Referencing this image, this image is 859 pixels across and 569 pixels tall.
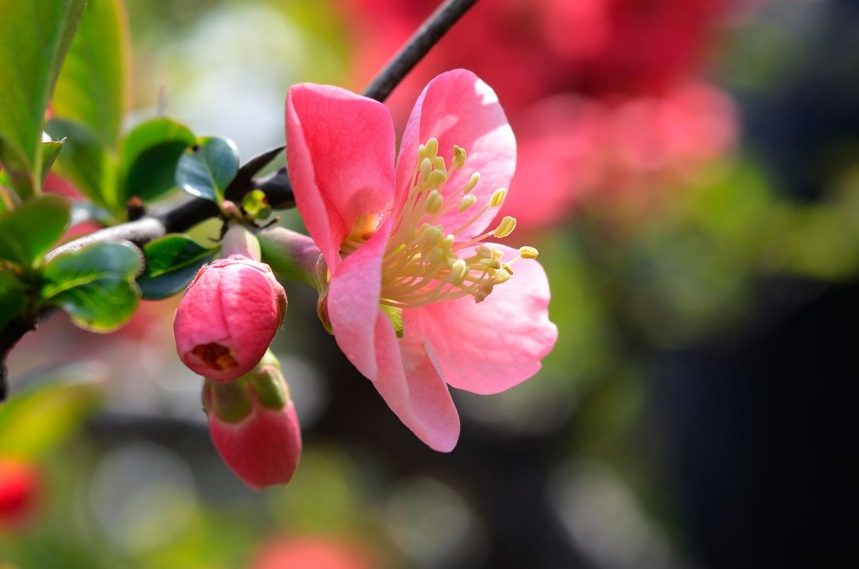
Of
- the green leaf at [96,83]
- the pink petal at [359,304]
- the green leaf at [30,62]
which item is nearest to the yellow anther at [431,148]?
the pink petal at [359,304]

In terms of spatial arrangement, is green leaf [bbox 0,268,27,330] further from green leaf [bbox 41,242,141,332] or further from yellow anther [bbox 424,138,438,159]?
yellow anther [bbox 424,138,438,159]

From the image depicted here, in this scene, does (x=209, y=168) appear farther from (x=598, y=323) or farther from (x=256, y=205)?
(x=598, y=323)

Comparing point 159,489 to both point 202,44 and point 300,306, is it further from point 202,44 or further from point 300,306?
point 202,44

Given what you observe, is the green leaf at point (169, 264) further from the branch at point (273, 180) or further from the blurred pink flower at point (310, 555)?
the blurred pink flower at point (310, 555)

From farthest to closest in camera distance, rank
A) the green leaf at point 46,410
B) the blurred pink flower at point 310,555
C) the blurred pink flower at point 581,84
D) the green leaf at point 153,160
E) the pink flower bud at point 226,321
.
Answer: the blurred pink flower at point 310,555
the blurred pink flower at point 581,84
the green leaf at point 46,410
the green leaf at point 153,160
the pink flower bud at point 226,321

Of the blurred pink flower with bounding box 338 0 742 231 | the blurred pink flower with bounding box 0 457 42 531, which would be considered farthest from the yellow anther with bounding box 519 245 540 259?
the blurred pink flower with bounding box 338 0 742 231

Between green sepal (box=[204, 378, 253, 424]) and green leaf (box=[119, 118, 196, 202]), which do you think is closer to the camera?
green sepal (box=[204, 378, 253, 424])
